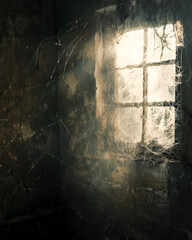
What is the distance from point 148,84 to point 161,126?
319mm

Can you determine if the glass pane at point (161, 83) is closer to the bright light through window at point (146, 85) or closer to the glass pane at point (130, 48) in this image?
the bright light through window at point (146, 85)

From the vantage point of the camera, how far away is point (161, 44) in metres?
2.18

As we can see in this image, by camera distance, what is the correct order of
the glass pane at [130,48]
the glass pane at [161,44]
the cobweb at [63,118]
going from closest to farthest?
the glass pane at [161,44], the glass pane at [130,48], the cobweb at [63,118]

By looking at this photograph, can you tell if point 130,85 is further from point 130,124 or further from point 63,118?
point 63,118

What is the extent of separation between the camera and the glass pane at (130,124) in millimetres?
2338

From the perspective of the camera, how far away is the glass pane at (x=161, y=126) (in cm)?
215

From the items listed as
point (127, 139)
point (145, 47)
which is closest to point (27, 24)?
point (145, 47)

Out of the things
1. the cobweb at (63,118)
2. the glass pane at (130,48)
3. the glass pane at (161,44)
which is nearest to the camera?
the glass pane at (161,44)

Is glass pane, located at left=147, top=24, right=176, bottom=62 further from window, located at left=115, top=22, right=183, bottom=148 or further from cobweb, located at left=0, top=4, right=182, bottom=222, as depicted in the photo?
cobweb, located at left=0, top=4, right=182, bottom=222

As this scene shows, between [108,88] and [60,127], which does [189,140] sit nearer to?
[108,88]

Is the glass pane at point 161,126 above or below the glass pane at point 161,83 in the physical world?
below

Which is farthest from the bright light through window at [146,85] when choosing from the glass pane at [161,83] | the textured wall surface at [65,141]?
the textured wall surface at [65,141]

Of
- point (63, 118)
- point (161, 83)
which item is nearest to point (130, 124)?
point (161, 83)

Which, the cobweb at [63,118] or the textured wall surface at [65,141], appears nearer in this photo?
the textured wall surface at [65,141]
